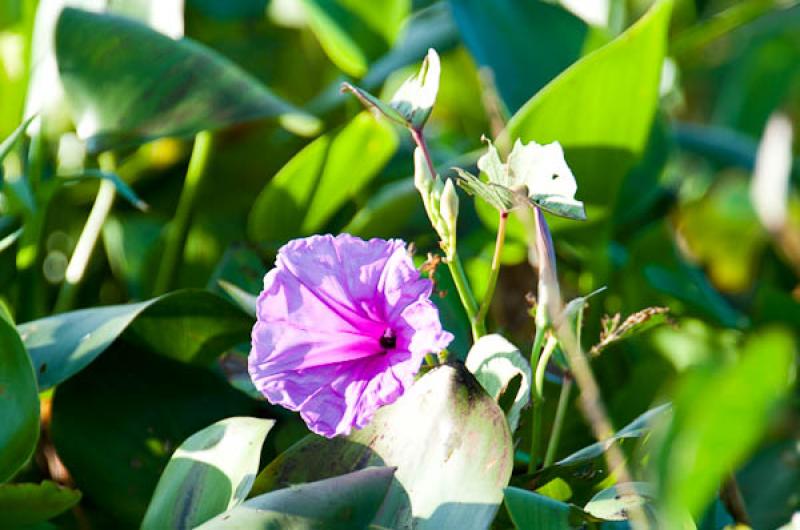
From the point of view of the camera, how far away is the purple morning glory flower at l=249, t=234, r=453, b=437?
415mm

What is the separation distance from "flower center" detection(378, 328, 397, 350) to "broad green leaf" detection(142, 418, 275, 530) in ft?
0.18

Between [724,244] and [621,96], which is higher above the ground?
[621,96]

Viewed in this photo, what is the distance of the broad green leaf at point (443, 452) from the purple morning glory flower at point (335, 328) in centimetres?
2

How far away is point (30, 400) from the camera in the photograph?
464mm

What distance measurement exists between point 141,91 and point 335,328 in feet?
0.86

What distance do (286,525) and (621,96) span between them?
35 cm

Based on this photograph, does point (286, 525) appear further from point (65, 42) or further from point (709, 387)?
point (65, 42)

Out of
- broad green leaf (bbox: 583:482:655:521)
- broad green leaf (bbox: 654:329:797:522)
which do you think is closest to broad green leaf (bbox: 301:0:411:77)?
broad green leaf (bbox: 583:482:655:521)

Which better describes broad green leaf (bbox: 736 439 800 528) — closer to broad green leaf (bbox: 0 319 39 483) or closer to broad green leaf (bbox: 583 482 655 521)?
broad green leaf (bbox: 583 482 655 521)

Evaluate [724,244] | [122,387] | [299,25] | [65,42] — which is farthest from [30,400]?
[724,244]

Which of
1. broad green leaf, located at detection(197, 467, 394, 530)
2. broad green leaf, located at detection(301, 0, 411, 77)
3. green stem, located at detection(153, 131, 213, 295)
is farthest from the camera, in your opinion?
broad green leaf, located at detection(301, 0, 411, 77)

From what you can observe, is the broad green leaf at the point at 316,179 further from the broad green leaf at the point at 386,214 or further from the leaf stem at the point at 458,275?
the leaf stem at the point at 458,275

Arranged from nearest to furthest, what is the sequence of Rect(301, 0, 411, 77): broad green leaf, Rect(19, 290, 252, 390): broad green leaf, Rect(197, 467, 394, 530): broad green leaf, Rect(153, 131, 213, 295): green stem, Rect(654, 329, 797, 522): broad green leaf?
1. Rect(654, 329, 797, 522): broad green leaf
2. Rect(197, 467, 394, 530): broad green leaf
3. Rect(19, 290, 252, 390): broad green leaf
4. Rect(153, 131, 213, 295): green stem
5. Rect(301, 0, 411, 77): broad green leaf

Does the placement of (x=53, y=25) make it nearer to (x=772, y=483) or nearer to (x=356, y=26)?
(x=356, y=26)
